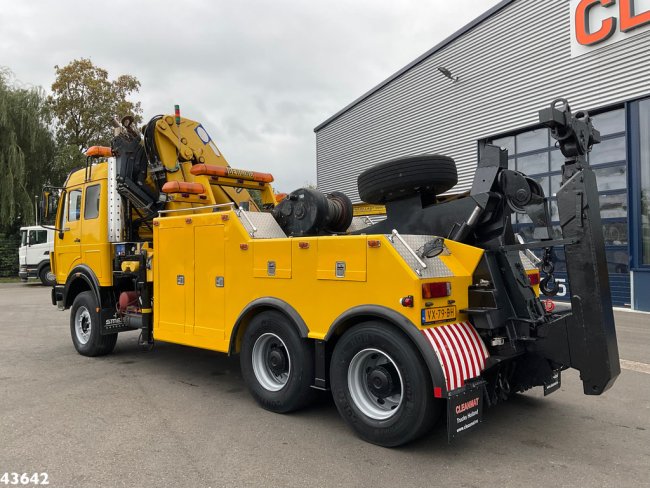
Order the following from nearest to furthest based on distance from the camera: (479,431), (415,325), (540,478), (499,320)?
(540,478) → (415,325) → (499,320) → (479,431)

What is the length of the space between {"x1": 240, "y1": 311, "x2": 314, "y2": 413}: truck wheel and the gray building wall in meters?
11.5

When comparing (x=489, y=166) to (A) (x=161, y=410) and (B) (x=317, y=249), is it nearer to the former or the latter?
(B) (x=317, y=249)

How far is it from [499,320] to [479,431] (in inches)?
41.2

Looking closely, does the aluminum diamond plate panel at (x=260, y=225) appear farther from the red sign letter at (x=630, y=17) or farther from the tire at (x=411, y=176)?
the red sign letter at (x=630, y=17)

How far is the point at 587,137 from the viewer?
414 cm

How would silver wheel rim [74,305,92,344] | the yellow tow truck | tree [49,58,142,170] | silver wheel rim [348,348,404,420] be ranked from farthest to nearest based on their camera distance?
1. tree [49,58,142,170]
2. silver wheel rim [74,305,92,344]
3. silver wheel rim [348,348,404,420]
4. the yellow tow truck

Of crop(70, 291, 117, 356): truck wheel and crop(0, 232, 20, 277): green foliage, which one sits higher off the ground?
crop(0, 232, 20, 277): green foliage

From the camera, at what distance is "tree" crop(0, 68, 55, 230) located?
81.9ft

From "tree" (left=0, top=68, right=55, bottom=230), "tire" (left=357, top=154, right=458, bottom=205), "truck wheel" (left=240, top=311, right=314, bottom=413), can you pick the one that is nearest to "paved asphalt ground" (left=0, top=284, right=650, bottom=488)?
"truck wheel" (left=240, top=311, right=314, bottom=413)

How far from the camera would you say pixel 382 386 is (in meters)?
4.00

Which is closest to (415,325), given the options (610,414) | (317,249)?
(317,249)

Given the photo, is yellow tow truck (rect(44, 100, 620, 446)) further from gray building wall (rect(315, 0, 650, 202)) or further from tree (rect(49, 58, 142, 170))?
tree (rect(49, 58, 142, 170))

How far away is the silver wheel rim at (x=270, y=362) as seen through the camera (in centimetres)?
491

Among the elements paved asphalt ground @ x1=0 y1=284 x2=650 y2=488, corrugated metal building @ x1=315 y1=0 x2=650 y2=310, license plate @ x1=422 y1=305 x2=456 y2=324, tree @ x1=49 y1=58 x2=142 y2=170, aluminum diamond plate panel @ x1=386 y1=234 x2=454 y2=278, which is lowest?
paved asphalt ground @ x1=0 y1=284 x2=650 y2=488
